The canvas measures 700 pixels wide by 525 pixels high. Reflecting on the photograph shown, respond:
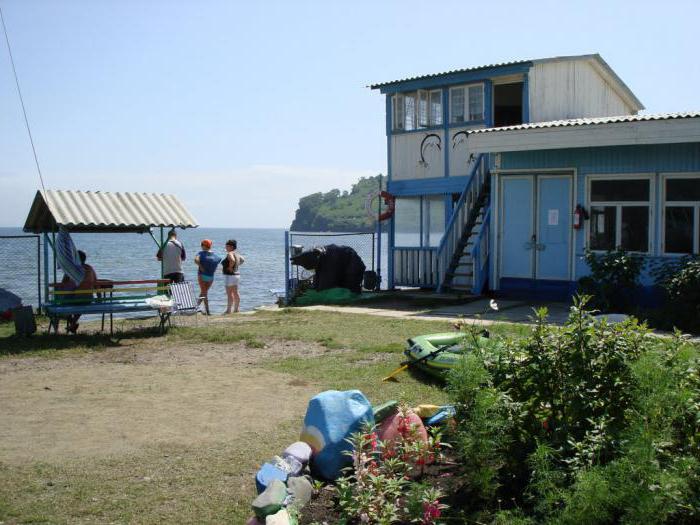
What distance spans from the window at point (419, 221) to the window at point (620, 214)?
5.09 metres

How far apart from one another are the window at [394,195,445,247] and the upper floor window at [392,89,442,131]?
1.91 m

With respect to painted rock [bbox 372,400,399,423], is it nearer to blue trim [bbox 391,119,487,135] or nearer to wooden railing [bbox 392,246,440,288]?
blue trim [bbox 391,119,487,135]

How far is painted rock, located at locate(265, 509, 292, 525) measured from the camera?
4.56 meters

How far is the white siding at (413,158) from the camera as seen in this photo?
1997cm

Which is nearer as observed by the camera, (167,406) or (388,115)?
(167,406)

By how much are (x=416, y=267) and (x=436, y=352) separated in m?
11.6

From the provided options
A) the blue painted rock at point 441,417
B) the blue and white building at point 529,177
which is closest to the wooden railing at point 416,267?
the blue and white building at point 529,177

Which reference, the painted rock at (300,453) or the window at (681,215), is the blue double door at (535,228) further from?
the painted rock at (300,453)

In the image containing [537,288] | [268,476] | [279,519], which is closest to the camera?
[279,519]

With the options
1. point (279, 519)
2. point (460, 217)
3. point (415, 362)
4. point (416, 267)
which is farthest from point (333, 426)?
point (416, 267)

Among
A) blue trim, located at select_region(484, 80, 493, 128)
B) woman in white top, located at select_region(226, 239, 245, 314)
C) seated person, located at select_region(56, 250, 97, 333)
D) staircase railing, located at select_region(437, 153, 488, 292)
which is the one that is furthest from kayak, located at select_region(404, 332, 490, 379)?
blue trim, located at select_region(484, 80, 493, 128)

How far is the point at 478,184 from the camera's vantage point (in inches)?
737

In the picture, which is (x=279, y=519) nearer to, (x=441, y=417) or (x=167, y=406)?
(x=441, y=417)

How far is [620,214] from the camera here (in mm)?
→ 15547
